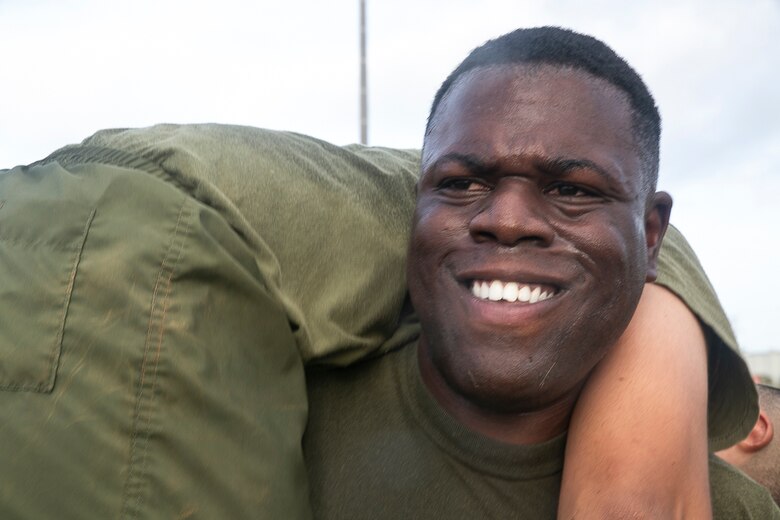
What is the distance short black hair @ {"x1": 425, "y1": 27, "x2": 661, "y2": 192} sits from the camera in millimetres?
2348

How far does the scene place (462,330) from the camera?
2.22m

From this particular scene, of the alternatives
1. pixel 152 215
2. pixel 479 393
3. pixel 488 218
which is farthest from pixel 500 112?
pixel 152 215

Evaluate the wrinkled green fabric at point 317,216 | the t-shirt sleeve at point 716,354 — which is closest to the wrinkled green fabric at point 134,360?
the wrinkled green fabric at point 317,216

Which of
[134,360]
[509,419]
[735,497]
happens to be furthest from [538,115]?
[735,497]

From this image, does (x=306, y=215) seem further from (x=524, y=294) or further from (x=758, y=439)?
(x=758, y=439)

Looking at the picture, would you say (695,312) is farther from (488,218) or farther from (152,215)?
(152,215)

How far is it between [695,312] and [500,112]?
29.4 inches

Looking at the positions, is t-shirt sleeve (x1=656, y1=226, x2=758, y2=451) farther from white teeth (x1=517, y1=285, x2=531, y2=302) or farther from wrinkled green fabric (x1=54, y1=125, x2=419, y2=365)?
wrinkled green fabric (x1=54, y1=125, x2=419, y2=365)

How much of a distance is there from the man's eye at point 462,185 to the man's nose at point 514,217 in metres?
0.06

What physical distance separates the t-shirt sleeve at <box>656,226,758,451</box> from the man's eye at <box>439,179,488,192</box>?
571 mm

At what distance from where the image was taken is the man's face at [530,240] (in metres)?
2.18

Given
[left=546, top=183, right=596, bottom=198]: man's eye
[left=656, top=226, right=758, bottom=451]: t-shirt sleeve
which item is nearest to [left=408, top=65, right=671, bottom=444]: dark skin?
[left=546, top=183, right=596, bottom=198]: man's eye

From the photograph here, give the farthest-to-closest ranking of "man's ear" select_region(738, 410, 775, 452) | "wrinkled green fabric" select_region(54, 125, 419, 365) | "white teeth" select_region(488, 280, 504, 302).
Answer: "man's ear" select_region(738, 410, 775, 452)
"white teeth" select_region(488, 280, 504, 302)
"wrinkled green fabric" select_region(54, 125, 419, 365)

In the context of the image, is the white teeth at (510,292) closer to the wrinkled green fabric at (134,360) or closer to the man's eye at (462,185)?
the man's eye at (462,185)
